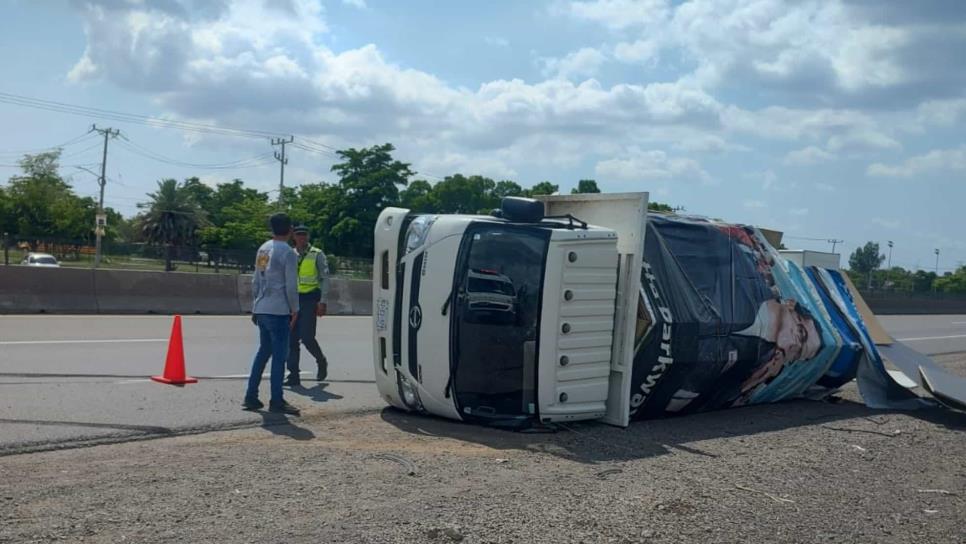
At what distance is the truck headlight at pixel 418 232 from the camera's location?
7840mm

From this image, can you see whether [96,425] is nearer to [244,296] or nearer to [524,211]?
[524,211]

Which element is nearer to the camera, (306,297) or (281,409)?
(281,409)

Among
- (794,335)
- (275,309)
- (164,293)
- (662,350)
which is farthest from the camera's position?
(164,293)

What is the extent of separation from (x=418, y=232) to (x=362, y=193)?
50.9 meters

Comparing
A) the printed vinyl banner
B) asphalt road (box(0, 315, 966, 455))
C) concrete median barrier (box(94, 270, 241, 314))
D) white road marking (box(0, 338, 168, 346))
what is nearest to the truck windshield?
the printed vinyl banner

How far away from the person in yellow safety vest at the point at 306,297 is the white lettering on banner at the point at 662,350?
3.61m

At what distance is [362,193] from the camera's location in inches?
2288

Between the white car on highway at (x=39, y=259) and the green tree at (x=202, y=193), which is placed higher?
the green tree at (x=202, y=193)

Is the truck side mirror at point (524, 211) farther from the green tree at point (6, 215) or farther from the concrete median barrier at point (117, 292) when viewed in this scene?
the green tree at point (6, 215)

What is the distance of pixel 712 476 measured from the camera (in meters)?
6.47

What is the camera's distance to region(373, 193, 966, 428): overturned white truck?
24.7 ft

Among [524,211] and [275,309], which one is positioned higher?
[524,211]

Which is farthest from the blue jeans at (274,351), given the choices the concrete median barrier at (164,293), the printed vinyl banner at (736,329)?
the concrete median barrier at (164,293)

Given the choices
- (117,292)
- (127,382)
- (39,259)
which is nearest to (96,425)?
(127,382)
